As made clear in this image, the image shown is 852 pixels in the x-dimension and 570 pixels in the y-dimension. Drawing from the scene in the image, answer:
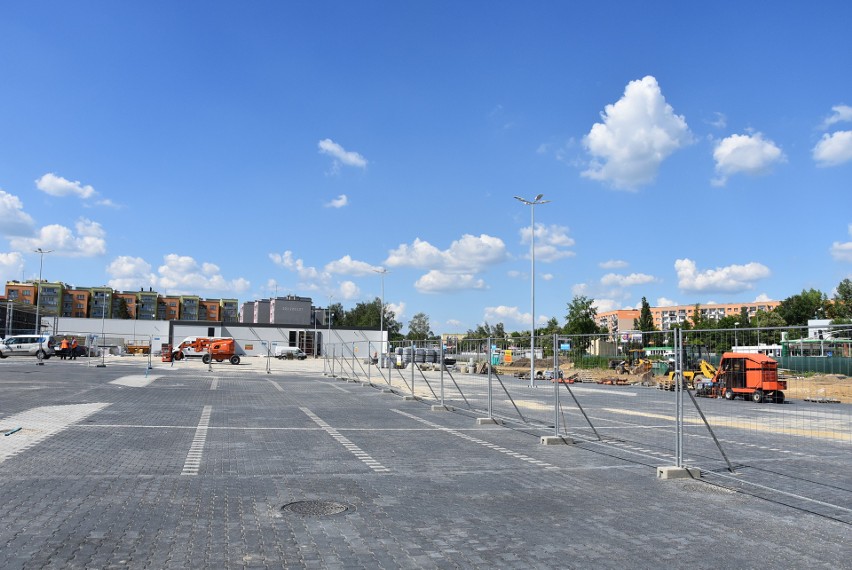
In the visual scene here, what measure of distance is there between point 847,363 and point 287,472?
8.26 metres

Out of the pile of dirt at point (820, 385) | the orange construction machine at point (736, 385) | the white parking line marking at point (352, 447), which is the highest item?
the pile of dirt at point (820, 385)

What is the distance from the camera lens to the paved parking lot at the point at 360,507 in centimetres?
558

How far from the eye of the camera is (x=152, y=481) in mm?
8406

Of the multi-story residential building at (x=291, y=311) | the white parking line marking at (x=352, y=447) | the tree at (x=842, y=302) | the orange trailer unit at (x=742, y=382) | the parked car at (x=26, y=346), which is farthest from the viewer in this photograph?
the multi-story residential building at (x=291, y=311)

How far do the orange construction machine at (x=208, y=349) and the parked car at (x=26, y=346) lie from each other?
10088 mm

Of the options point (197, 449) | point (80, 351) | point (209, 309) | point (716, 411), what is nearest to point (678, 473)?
point (197, 449)

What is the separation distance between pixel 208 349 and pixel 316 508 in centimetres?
5381

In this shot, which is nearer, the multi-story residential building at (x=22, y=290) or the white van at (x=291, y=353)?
the white van at (x=291, y=353)

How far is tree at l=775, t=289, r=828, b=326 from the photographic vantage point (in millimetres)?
109256

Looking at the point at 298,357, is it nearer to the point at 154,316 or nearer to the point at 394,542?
the point at 394,542

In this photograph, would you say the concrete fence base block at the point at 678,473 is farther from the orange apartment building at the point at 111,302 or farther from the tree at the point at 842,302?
the orange apartment building at the point at 111,302

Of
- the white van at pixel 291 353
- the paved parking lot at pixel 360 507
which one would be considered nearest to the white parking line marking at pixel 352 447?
the paved parking lot at pixel 360 507

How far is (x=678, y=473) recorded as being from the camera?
9.43 meters

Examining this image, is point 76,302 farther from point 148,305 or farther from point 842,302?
point 842,302
